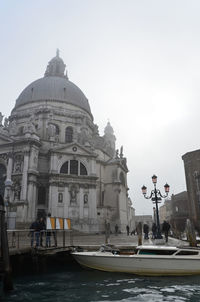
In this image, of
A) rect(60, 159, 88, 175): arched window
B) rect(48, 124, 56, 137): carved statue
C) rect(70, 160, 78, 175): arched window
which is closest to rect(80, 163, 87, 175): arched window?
rect(60, 159, 88, 175): arched window

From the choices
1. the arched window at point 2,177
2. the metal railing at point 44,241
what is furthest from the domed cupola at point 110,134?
the metal railing at point 44,241

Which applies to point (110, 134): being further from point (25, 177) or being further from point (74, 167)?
point (25, 177)

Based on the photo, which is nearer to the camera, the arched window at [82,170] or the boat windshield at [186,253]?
the boat windshield at [186,253]

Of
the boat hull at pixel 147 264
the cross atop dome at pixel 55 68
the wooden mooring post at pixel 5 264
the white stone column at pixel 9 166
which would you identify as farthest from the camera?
the cross atop dome at pixel 55 68

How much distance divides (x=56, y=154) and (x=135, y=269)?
22.2 m

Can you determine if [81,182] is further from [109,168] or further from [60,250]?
[60,250]

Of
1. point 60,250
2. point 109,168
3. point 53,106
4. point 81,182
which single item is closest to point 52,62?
point 53,106

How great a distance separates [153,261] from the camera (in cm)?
1009

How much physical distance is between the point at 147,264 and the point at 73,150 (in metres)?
23.1

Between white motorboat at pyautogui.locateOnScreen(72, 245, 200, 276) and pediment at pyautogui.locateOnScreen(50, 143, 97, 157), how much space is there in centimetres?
2101

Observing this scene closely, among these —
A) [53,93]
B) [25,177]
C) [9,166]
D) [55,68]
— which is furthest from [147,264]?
[55,68]

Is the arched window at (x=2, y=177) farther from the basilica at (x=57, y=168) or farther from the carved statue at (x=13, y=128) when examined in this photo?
the carved statue at (x=13, y=128)

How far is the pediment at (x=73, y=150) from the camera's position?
3088 cm

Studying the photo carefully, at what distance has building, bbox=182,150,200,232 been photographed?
3117 cm
